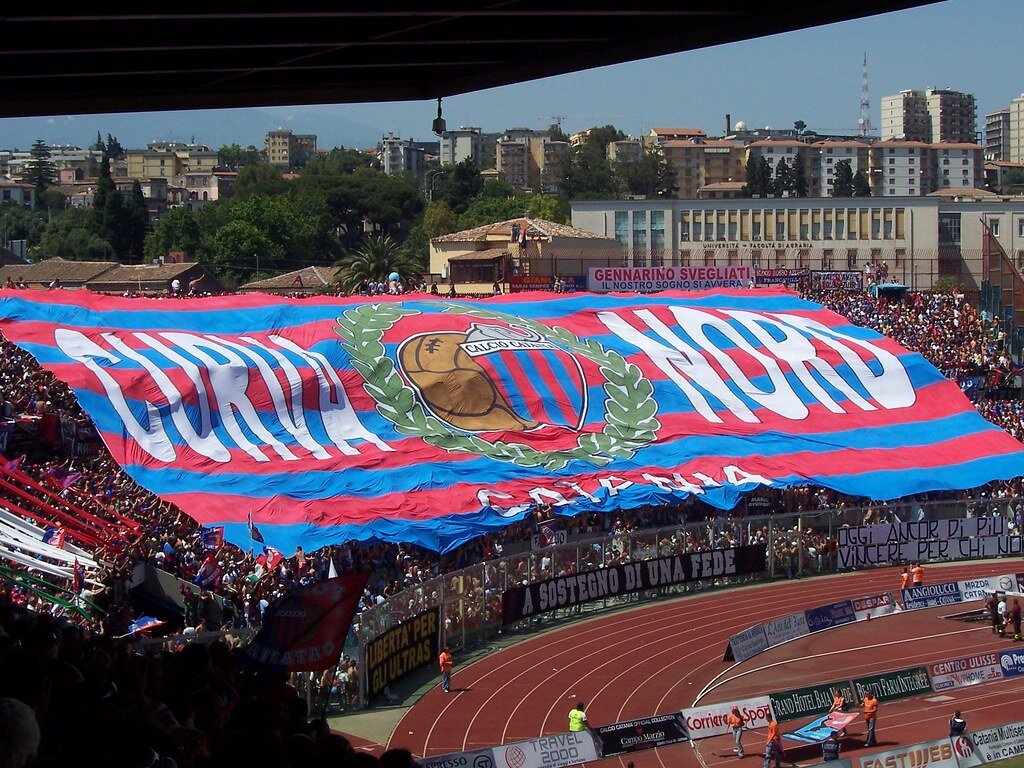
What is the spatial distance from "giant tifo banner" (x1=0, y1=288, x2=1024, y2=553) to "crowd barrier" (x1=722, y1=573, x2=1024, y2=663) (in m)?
6.90

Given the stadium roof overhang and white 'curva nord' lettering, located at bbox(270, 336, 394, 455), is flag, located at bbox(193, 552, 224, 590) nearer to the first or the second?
white 'curva nord' lettering, located at bbox(270, 336, 394, 455)

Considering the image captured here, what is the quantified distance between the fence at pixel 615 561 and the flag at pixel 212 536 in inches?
227

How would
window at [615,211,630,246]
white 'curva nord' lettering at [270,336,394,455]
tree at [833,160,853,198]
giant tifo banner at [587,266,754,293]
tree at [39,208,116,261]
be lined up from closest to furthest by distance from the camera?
white 'curva nord' lettering at [270,336,394,455] → giant tifo banner at [587,266,754,293] → window at [615,211,630,246] → tree at [39,208,116,261] → tree at [833,160,853,198]

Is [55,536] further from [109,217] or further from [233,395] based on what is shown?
[109,217]

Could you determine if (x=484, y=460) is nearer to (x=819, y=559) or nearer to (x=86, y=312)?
(x=819, y=559)

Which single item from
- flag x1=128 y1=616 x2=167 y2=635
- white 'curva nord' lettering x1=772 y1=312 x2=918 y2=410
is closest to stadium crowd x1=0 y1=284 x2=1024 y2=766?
flag x1=128 y1=616 x2=167 y2=635

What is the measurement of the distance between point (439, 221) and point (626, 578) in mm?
103587

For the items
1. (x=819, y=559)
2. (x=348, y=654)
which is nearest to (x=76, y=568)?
(x=348, y=654)

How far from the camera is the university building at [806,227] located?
84.8 m

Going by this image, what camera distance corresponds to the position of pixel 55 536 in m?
28.9

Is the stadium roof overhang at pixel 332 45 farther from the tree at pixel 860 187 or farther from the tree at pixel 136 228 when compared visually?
the tree at pixel 860 187

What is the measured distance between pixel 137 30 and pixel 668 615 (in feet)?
88.3

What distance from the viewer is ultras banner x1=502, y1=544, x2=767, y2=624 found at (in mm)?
34253

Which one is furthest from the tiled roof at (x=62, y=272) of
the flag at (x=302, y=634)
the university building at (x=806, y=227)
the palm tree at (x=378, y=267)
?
the flag at (x=302, y=634)
